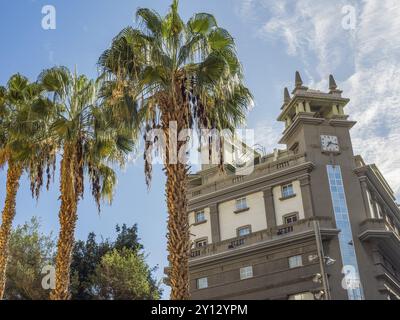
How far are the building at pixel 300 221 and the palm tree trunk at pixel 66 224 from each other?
2185 centimetres

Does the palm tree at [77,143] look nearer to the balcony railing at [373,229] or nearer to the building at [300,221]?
the building at [300,221]

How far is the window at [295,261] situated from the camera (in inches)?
1453

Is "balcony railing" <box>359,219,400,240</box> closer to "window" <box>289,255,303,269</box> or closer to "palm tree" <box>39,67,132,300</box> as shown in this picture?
"window" <box>289,255,303,269</box>

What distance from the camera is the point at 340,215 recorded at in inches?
1547

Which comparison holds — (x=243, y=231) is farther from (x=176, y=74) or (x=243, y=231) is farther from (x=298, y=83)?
(x=176, y=74)

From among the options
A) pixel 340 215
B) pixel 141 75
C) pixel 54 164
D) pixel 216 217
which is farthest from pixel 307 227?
pixel 141 75

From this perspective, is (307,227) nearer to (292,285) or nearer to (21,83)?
(292,285)

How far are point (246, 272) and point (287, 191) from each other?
7029 millimetres

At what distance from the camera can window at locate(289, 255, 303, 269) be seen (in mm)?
36906

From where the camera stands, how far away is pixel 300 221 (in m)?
38.1

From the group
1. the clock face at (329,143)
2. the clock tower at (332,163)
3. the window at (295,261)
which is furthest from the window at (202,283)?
the clock face at (329,143)

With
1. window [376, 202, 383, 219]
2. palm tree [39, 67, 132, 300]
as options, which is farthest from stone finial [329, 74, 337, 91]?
palm tree [39, 67, 132, 300]

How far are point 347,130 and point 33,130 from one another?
3037cm

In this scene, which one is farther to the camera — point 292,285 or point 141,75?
point 292,285
